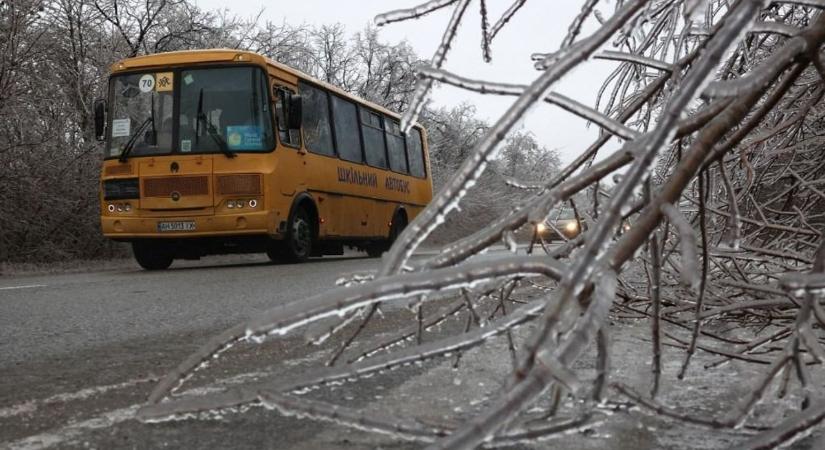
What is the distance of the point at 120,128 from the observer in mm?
10688

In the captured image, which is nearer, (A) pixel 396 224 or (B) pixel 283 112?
(B) pixel 283 112

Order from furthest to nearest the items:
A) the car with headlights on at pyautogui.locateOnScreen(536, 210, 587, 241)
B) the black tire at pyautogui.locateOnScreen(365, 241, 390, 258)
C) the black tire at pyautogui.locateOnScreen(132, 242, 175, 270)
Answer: the black tire at pyautogui.locateOnScreen(365, 241, 390, 258), the black tire at pyautogui.locateOnScreen(132, 242, 175, 270), the car with headlights on at pyautogui.locateOnScreen(536, 210, 587, 241)

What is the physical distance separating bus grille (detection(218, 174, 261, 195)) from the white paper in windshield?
55.6 inches

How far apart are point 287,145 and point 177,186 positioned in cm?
149

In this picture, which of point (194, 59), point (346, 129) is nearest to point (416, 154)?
point (346, 129)

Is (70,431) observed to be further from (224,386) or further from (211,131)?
(211,131)

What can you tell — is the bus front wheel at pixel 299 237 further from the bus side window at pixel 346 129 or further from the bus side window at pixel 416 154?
the bus side window at pixel 416 154

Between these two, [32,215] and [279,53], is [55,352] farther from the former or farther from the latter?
[279,53]

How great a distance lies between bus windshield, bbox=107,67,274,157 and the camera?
1055 cm

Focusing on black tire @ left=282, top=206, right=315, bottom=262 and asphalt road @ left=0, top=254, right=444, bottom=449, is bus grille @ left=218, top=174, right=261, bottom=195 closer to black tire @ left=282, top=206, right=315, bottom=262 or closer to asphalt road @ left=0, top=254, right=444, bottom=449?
black tire @ left=282, top=206, right=315, bottom=262

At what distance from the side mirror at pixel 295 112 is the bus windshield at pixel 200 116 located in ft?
0.88

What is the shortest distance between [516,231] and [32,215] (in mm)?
13155

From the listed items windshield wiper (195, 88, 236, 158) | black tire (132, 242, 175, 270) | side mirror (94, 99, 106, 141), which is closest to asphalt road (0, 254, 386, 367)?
windshield wiper (195, 88, 236, 158)

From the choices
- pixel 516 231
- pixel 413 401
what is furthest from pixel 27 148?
pixel 516 231
